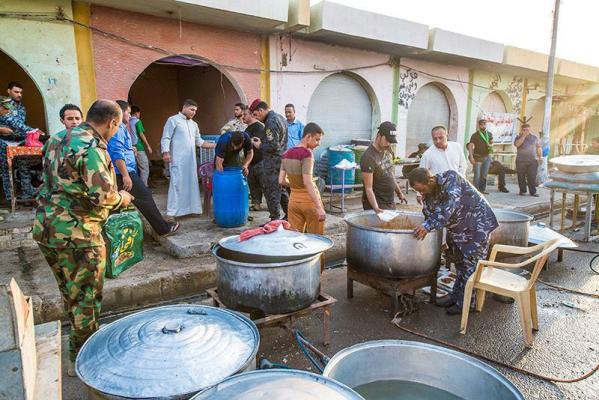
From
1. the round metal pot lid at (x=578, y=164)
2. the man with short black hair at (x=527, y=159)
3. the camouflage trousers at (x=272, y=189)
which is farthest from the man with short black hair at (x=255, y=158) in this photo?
the man with short black hair at (x=527, y=159)

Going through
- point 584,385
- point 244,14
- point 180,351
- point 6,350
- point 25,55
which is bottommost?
point 584,385

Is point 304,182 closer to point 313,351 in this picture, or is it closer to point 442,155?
point 313,351

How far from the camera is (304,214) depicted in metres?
4.46

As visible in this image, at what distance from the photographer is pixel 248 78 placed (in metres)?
8.55

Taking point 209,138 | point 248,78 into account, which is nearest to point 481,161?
point 248,78

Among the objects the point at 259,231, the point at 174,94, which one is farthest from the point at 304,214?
the point at 174,94

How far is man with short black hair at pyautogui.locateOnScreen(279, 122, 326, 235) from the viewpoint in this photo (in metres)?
4.17

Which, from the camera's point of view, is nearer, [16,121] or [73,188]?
[73,188]

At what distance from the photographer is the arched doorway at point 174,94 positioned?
11039 mm

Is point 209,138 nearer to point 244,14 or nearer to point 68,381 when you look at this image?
point 244,14

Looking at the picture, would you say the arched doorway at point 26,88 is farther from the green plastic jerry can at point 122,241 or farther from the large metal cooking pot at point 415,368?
the large metal cooking pot at point 415,368

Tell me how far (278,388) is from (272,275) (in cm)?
130

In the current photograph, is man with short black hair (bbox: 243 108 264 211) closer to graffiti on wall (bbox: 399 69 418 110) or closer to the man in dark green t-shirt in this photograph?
the man in dark green t-shirt

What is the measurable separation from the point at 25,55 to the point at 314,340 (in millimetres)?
6125
